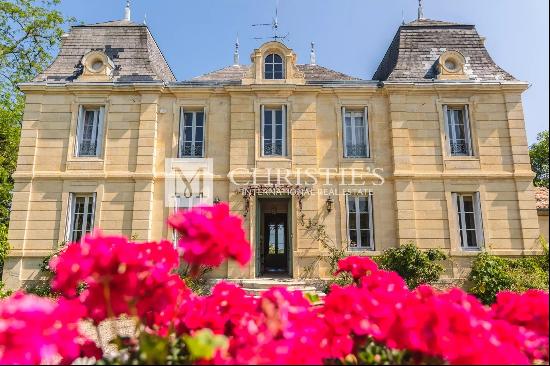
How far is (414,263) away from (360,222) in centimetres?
211

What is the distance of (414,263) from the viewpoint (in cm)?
1070

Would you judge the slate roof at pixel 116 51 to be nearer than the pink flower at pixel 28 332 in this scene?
No

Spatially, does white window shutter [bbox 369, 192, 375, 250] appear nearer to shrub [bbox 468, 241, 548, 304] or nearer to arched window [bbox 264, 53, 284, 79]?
shrub [bbox 468, 241, 548, 304]

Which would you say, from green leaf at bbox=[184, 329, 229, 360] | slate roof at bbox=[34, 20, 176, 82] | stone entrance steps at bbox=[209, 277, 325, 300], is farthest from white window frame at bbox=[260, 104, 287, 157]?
green leaf at bbox=[184, 329, 229, 360]

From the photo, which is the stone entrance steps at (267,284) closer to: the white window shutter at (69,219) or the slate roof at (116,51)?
the white window shutter at (69,219)

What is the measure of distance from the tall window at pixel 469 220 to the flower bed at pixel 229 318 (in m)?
10.8

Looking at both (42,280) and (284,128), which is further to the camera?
(284,128)

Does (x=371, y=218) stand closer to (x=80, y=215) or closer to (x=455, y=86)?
(x=455, y=86)

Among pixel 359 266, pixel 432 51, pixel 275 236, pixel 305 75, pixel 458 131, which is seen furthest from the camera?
pixel 275 236

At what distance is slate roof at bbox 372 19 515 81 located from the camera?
41.3 ft

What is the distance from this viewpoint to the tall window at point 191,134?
12.3 metres

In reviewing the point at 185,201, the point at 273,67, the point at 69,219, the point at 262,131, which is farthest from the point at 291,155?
the point at 69,219

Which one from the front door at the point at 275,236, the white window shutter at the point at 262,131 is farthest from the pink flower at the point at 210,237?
the front door at the point at 275,236

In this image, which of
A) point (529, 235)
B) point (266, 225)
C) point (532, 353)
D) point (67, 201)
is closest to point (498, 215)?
point (529, 235)
